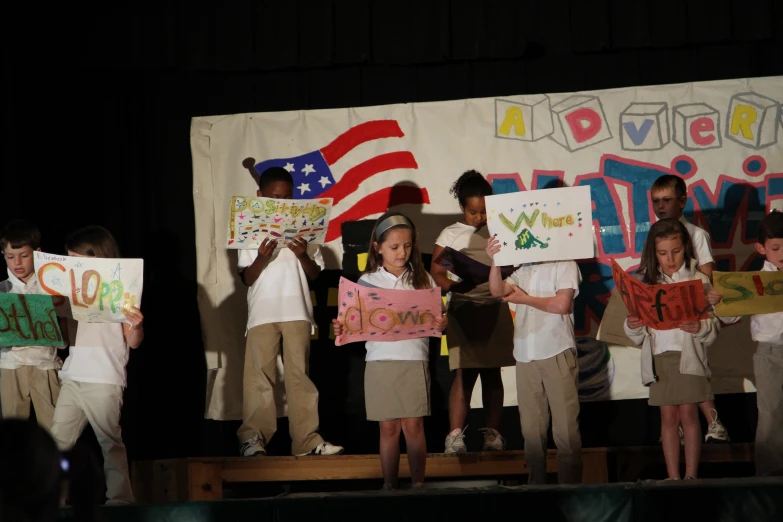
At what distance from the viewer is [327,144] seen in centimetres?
621

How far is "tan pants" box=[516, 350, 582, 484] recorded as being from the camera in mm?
4473

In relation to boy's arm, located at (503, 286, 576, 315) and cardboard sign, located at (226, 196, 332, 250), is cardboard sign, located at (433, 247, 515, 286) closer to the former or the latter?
boy's arm, located at (503, 286, 576, 315)

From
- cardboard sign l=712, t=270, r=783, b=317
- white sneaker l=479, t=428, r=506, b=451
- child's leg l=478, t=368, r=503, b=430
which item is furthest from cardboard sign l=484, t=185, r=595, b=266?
white sneaker l=479, t=428, r=506, b=451

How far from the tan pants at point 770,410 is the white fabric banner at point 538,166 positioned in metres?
1.28

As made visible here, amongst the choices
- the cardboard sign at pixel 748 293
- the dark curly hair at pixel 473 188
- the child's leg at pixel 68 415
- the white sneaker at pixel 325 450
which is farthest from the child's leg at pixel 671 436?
the child's leg at pixel 68 415

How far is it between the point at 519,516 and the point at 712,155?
3.35 metres

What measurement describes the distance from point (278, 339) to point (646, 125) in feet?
8.55

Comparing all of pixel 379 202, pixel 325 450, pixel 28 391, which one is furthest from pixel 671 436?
Answer: pixel 28 391

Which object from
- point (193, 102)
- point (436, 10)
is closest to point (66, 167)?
point (193, 102)

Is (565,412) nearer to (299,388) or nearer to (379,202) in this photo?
(299,388)

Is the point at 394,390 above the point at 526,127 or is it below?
below

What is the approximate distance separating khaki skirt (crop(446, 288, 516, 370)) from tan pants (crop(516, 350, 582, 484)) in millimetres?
597

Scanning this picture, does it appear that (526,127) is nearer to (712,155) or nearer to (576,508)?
(712,155)

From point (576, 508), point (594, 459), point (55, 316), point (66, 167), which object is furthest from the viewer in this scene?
point (66, 167)
